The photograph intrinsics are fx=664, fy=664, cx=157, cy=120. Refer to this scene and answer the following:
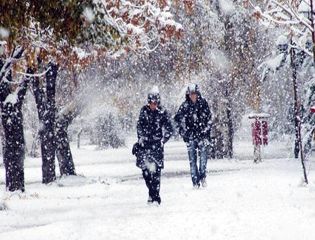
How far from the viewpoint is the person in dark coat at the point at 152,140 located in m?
11.0

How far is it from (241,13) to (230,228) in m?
18.9

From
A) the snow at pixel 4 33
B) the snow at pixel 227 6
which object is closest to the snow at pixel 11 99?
the snow at pixel 4 33

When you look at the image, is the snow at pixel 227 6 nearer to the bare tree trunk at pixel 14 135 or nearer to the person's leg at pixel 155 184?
the bare tree trunk at pixel 14 135

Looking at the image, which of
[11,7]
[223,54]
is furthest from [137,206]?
[223,54]

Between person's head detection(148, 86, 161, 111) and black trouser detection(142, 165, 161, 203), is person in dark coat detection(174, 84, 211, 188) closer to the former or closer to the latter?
person's head detection(148, 86, 161, 111)

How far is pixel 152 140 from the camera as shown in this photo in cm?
1105

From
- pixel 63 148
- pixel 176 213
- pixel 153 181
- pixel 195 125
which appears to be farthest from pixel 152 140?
pixel 63 148

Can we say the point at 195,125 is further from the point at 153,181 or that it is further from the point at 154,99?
the point at 153,181

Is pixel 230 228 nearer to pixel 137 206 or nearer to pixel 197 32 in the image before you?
pixel 137 206

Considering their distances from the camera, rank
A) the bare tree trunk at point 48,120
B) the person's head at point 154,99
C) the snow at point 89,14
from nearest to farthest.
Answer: the snow at point 89,14 < the person's head at point 154,99 < the bare tree trunk at point 48,120

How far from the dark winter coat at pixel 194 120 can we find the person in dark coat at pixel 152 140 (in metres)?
1.96

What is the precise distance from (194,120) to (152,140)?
219cm

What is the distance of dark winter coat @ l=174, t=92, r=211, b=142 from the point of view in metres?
13.0

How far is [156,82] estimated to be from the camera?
853 inches
